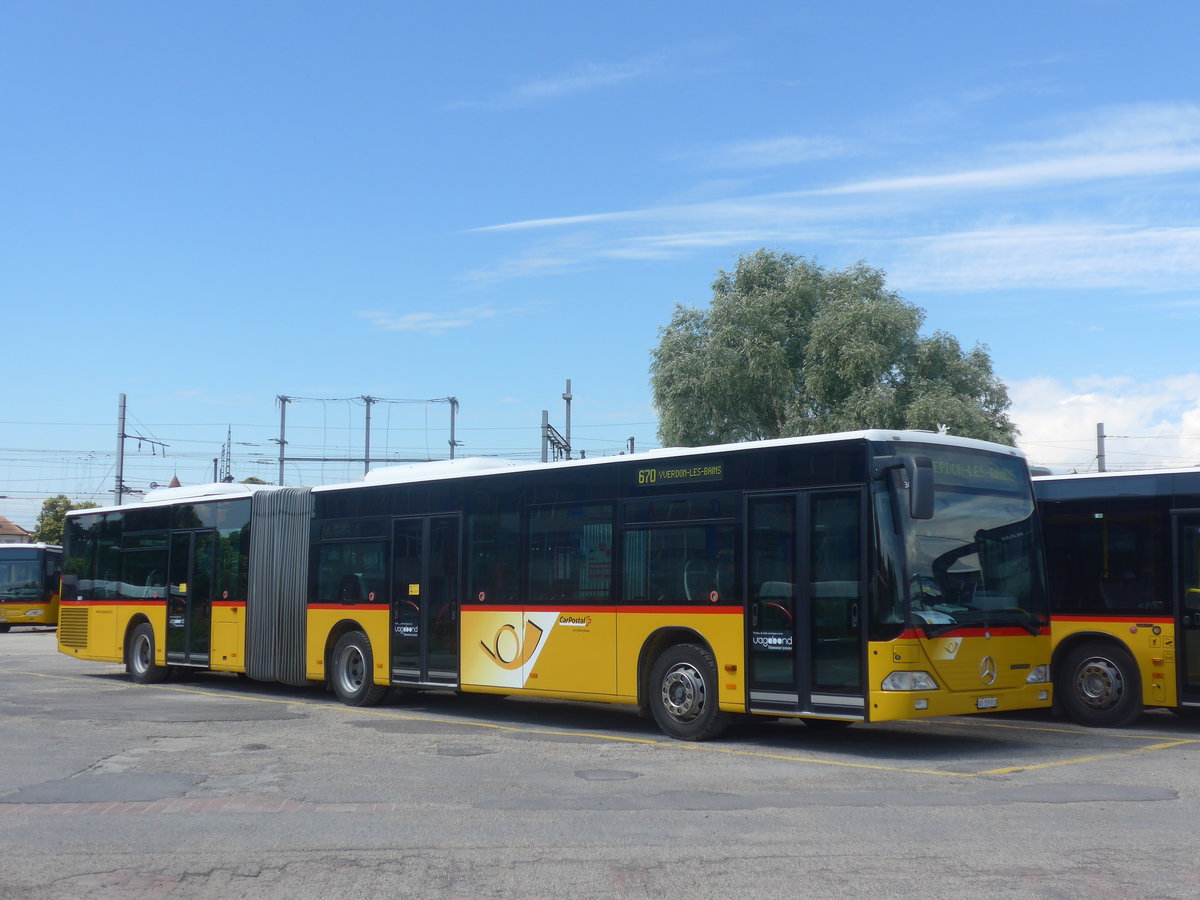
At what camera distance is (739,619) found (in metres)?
12.7

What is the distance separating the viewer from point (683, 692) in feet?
43.7

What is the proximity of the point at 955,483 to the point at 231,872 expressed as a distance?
26.0 feet

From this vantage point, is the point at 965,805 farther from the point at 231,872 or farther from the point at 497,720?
the point at 497,720

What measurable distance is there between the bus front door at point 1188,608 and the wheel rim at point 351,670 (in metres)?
10.0

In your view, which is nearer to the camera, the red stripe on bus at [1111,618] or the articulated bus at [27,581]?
the red stripe on bus at [1111,618]

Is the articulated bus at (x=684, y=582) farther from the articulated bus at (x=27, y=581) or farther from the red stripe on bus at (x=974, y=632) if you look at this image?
the articulated bus at (x=27, y=581)

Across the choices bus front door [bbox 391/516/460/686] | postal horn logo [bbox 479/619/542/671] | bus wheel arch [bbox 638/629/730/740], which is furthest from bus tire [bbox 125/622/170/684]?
bus wheel arch [bbox 638/629/730/740]

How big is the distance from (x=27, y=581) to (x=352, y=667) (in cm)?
3230

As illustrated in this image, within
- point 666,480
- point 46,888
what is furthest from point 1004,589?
point 46,888

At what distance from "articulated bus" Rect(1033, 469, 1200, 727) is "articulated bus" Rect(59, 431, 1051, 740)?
73.8 inches

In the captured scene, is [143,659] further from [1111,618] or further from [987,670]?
[1111,618]

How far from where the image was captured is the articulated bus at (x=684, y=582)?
39.0 feet

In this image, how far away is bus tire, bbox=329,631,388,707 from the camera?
17.4 metres

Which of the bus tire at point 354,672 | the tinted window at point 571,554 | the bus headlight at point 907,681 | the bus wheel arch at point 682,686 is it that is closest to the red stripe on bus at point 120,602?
the bus tire at point 354,672
